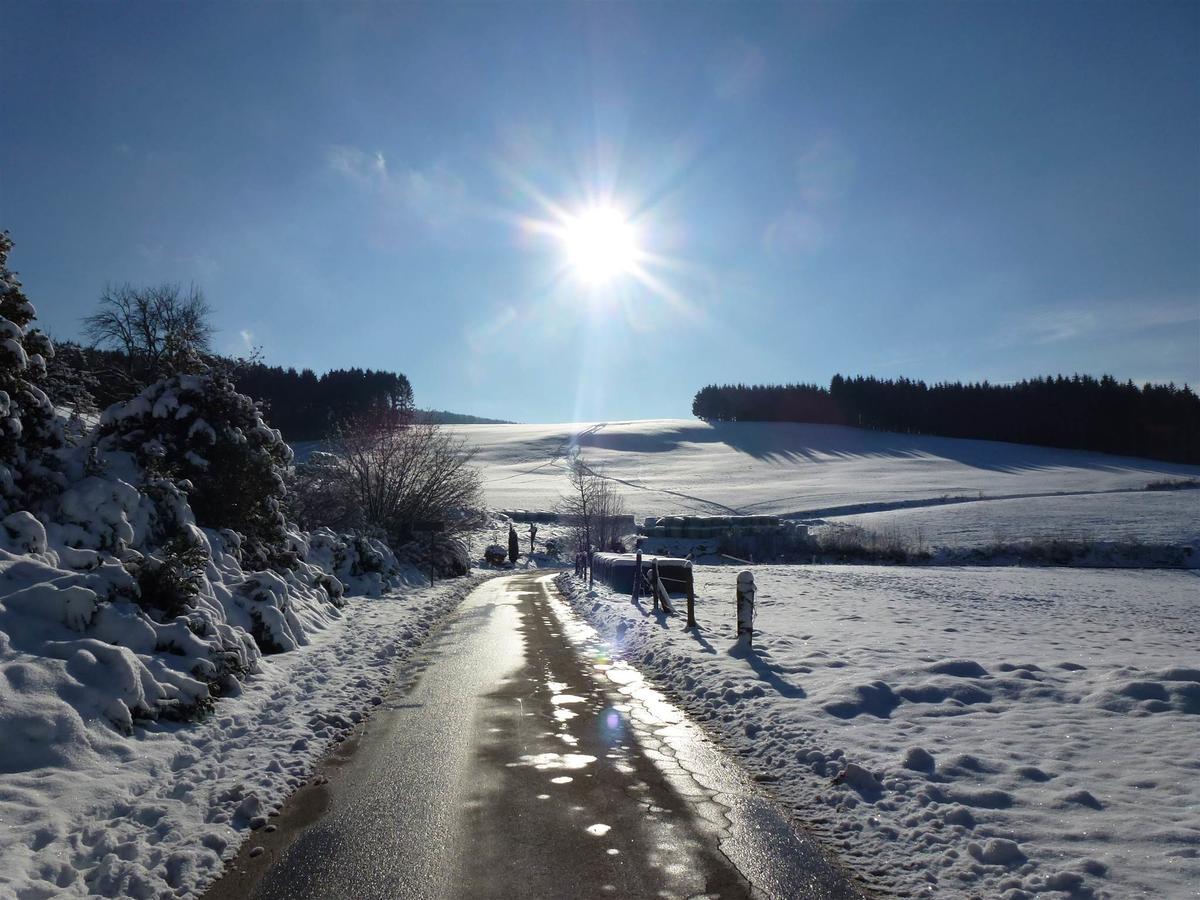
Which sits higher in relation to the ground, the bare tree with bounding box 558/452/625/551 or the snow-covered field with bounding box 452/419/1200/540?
the snow-covered field with bounding box 452/419/1200/540

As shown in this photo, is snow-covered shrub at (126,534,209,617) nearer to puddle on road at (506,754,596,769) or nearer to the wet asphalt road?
the wet asphalt road

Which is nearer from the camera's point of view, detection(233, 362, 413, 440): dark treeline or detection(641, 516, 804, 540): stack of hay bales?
detection(641, 516, 804, 540): stack of hay bales


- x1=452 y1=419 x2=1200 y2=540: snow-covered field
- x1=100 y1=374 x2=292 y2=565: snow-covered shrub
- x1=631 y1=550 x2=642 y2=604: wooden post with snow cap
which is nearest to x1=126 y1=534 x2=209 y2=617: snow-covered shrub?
x1=100 y1=374 x2=292 y2=565: snow-covered shrub

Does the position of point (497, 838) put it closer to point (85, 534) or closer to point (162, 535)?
point (85, 534)

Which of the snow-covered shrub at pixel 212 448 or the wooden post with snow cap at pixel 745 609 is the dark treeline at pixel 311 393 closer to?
the snow-covered shrub at pixel 212 448

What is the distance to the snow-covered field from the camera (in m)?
53.7

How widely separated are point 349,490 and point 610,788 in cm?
2757

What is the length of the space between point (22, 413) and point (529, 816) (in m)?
9.81

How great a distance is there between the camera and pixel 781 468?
86438 millimetres

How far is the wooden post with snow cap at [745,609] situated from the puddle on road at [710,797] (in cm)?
229

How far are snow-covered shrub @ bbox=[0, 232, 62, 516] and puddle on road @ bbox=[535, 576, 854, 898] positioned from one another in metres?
7.46

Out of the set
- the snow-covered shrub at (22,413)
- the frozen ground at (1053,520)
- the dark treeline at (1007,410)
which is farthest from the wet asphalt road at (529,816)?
the dark treeline at (1007,410)

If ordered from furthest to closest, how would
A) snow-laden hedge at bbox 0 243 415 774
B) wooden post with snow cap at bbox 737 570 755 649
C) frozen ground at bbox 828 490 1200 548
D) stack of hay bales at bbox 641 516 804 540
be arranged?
stack of hay bales at bbox 641 516 804 540
frozen ground at bbox 828 490 1200 548
wooden post with snow cap at bbox 737 570 755 649
snow-laden hedge at bbox 0 243 415 774

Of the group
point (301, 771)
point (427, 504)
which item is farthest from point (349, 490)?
point (301, 771)
